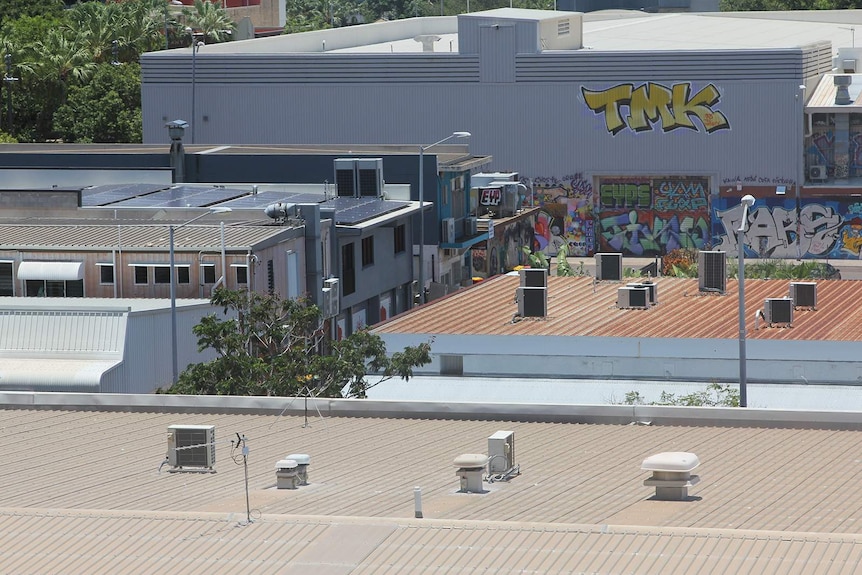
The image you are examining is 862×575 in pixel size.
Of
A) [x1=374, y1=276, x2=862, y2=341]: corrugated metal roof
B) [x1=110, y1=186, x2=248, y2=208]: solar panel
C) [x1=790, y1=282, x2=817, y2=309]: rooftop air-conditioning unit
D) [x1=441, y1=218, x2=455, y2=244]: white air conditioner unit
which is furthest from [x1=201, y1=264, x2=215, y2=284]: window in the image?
[x1=441, y1=218, x2=455, y2=244]: white air conditioner unit

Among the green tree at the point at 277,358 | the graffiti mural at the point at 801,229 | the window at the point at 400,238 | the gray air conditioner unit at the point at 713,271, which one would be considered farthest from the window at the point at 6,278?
the graffiti mural at the point at 801,229

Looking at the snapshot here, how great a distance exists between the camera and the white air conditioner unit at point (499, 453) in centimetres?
2106

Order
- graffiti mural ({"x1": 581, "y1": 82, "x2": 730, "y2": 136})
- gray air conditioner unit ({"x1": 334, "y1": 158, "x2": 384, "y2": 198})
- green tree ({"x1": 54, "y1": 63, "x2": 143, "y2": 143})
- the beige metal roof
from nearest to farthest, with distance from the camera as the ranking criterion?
the beige metal roof < gray air conditioner unit ({"x1": 334, "y1": 158, "x2": 384, "y2": 198}) < graffiti mural ({"x1": 581, "y1": 82, "x2": 730, "y2": 136}) < green tree ({"x1": 54, "y1": 63, "x2": 143, "y2": 143})

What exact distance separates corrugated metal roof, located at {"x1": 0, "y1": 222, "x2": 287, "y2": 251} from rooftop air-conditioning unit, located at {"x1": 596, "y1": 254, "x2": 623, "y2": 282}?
350 inches

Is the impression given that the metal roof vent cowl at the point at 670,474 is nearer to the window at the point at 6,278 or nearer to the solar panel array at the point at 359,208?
the window at the point at 6,278

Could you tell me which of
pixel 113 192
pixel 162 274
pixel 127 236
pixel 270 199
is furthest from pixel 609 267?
pixel 113 192

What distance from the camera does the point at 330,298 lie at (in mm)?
46969

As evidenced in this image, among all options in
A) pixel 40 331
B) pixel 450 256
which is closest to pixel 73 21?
pixel 450 256

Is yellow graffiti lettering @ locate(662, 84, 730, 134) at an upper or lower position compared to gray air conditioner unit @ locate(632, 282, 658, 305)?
upper

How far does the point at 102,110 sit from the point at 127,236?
4717cm

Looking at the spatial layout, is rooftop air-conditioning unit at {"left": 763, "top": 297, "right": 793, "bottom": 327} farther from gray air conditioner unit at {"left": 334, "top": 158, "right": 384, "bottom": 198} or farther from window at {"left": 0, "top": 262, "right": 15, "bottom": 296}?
gray air conditioner unit at {"left": 334, "top": 158, "right": 384, "bottom": 198}

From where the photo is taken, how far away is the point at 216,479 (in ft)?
71.4

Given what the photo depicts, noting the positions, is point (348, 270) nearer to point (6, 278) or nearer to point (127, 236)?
point (127, 236)

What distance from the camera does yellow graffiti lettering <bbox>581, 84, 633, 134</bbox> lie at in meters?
74.4
